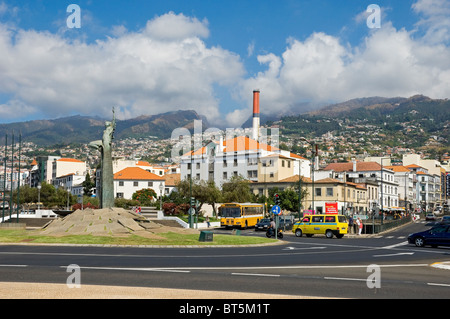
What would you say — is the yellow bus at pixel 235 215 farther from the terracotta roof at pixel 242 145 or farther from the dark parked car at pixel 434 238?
the terracotta roof at pixel 242 145

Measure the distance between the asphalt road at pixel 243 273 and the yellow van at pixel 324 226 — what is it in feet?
59.4

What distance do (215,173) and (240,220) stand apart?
4263 cm

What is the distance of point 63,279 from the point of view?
1321 cm

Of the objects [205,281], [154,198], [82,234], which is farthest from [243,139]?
[205,281]

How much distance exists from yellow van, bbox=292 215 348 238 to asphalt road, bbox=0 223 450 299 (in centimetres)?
1810

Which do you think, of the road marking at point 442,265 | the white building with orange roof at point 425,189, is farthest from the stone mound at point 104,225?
the white building with orange roof at point 425,189

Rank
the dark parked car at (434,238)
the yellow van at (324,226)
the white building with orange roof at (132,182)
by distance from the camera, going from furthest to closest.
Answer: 1. the white building with orange roof at (132,182)
2. the yellow van at (324,226)
3. the dark parked car at (434,238)

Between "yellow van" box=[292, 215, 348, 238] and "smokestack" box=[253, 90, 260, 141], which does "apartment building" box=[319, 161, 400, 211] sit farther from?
"yellow van" box=[292, 215, 348, 238]

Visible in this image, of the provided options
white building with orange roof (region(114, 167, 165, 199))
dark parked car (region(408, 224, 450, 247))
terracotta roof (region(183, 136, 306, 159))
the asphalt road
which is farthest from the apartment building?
the asphalt road

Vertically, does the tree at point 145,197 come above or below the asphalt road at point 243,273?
above

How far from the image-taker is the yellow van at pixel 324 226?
40.6 meters

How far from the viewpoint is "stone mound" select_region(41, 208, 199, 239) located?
1248 inches

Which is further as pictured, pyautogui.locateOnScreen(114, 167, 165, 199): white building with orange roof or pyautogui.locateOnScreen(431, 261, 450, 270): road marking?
pyautogui.locateOnScreen(114, 167, 165, 199): white building with orange roof
